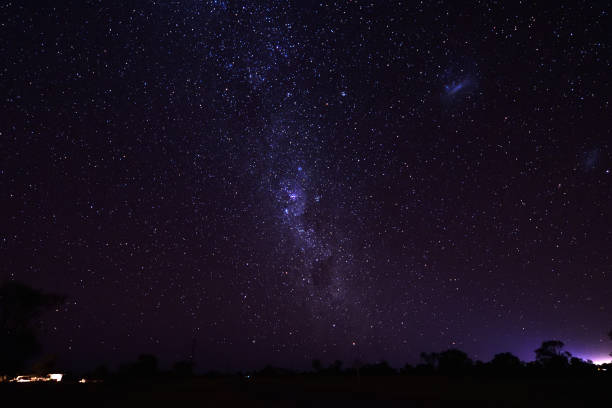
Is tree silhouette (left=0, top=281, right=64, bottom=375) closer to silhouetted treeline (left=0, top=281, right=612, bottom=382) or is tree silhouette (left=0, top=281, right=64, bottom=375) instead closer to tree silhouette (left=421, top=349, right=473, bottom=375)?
silhouetted treeline (left=0, top=281, right=612, bottom=382)

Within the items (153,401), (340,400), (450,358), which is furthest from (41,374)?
(450,358)

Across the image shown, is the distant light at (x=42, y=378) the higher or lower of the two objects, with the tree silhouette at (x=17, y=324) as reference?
lower

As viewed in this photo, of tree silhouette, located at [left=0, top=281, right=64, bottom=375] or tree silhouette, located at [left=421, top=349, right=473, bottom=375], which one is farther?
tree silhouette, located at [left=421, top=349, right=473, bottom=375]

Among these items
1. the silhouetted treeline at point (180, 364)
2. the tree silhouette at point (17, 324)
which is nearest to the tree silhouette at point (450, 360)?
the silhouetted treeline at point (180, 364)

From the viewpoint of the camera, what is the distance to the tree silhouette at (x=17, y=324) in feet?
108

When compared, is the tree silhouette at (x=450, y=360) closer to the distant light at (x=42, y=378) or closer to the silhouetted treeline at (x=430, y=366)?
the silhouetted treeline at (x=430, y=366)

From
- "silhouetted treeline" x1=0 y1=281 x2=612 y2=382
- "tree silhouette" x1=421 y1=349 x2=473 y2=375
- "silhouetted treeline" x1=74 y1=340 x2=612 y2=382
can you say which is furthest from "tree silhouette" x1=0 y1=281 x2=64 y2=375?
"tree silhouette" x1=421 y1=349 x2=473 y2=375

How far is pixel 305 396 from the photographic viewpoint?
77.3 feet

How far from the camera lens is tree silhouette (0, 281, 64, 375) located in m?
32.8

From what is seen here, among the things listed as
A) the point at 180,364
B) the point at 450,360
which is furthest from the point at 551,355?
the point at 180,364

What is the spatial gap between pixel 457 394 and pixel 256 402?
467 inches

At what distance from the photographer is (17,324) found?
112 feet

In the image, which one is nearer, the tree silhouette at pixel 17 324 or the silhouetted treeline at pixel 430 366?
the tree silhouette at pixel 17 324

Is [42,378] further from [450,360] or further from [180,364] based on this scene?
[450,360]
